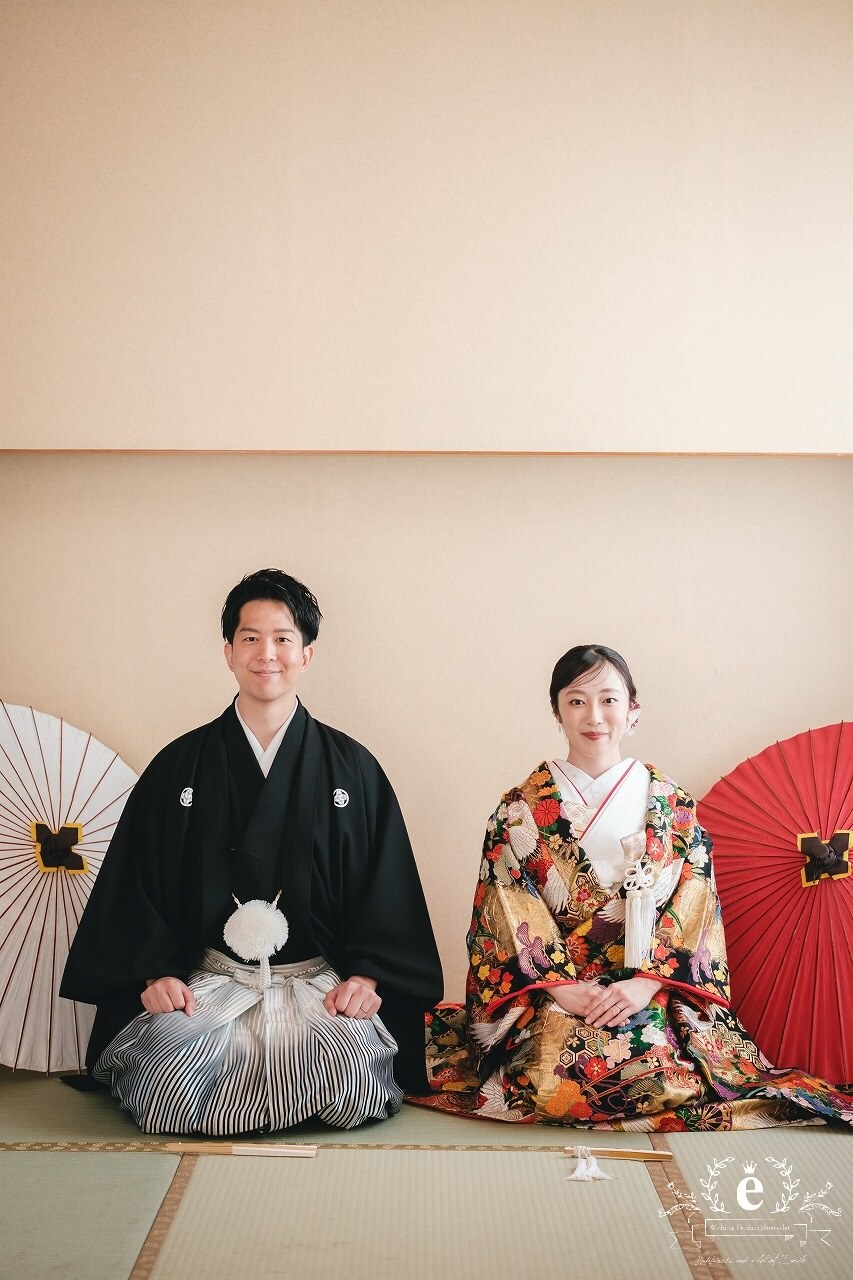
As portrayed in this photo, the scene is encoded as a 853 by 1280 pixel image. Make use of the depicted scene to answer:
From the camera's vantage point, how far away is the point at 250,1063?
9.80ft

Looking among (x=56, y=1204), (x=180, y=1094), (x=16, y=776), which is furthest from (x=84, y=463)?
(x=56, y=1204)

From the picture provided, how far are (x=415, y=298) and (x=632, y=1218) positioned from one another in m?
2.91

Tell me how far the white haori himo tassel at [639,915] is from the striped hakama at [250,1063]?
2.44 feet

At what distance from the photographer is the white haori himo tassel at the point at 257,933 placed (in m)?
3.17

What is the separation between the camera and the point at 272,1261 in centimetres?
228

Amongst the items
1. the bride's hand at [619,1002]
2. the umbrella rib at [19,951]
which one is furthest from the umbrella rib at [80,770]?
the bride's hand at [619,1002]

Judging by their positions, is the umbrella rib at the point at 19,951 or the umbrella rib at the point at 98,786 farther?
the umbrella rib at the point at 98,786

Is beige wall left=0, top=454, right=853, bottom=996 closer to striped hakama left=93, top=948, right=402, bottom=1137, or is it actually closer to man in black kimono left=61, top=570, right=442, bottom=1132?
man in black kimono left=61, top=570, right=442, bottom=1132

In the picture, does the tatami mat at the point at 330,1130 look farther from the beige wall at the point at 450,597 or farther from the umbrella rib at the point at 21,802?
the beige wall at the point at 450,597

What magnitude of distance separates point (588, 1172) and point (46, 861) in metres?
2.01

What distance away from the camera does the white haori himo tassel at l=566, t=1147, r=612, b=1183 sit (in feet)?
8.69

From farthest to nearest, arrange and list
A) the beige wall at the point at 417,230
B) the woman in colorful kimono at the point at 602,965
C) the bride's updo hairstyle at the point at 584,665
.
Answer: the beige wall at the point at 417,230 → the bride's updo hairstyle at the point at 584,665 → the woman in colorful kimono at the point at 602,965

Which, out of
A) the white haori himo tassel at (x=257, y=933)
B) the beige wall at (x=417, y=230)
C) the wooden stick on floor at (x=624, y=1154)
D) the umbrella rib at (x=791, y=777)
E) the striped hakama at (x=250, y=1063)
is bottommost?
the wooden stick on floor at (x=624, y=1154)

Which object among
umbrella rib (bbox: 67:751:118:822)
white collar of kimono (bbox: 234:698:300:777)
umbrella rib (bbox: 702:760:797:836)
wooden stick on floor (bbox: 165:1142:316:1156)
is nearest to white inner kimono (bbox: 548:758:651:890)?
umbrella rib (bbox: 702:760:797:836)
